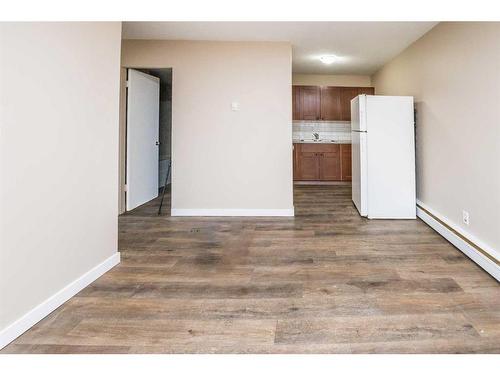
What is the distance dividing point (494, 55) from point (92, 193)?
2961 mm

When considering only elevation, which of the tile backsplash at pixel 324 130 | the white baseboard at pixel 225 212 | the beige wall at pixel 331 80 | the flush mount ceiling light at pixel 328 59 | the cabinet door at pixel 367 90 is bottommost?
the white baseboard at pixel 225 212

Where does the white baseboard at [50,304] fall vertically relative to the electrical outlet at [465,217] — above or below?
below

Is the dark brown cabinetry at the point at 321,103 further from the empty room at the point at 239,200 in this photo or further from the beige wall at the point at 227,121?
the beige wall at the point at 227,121

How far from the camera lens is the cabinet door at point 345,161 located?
Result: 653 cm

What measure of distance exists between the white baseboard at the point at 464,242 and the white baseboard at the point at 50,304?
8.78ft

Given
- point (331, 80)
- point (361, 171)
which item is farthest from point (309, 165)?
point (361, 171)

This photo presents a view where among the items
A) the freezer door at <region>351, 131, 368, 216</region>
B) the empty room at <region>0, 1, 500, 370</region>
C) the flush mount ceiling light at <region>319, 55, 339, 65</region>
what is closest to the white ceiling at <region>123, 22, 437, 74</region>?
the empty room at <region>0, 1, 500, 370</region>

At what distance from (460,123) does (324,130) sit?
4085mm

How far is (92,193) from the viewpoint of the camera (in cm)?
201

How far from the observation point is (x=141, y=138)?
4.41m

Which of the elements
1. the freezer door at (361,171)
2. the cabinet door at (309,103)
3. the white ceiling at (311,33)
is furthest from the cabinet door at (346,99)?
the freezer door at (361,171)
